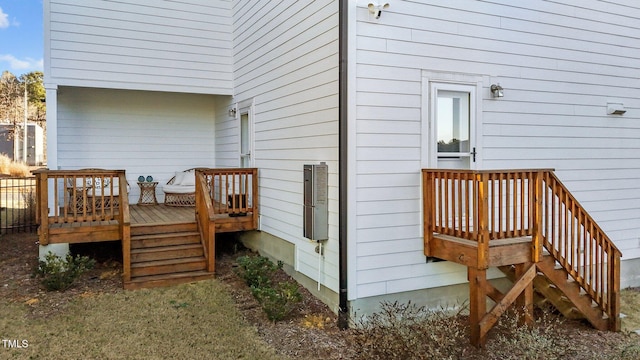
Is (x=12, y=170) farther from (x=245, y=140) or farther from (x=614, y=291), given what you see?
(x=614, y=291)

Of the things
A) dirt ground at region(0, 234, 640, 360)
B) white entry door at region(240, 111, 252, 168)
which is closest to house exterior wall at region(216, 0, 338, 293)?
white entry door at region(240, 111, 252, 168)

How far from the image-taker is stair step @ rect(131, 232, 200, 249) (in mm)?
6238

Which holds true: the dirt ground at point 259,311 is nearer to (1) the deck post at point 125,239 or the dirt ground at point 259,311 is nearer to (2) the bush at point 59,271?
(2) the bush at point 59,271

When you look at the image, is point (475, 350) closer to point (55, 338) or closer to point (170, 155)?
point (55, 338)

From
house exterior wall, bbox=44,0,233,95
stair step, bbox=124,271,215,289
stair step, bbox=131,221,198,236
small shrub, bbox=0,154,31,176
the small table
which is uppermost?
house exterior wall, bbox=44,0,233,95

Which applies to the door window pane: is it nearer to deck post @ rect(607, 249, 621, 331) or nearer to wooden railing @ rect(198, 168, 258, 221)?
deck post @ rect(607, 249, 621, 331)

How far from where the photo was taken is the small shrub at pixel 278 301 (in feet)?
15.7

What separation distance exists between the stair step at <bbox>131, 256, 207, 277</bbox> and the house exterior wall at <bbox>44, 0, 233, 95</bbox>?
11.7 feet

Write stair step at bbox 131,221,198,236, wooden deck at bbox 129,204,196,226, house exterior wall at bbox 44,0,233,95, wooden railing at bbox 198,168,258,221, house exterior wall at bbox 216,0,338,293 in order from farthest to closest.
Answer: house exterior wall at bbox 44,0,233,95 < wooden deck at bbox 129,204,196,226 < wooden railing at bbox 198,168,258,221 < stair step at bbox 131,221,198,236 < house exterior wall at bbox 216,0,338,293

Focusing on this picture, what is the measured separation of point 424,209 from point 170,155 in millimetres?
6356

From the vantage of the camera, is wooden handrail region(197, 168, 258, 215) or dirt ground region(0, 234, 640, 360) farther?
wooden handrail region(197, 168, 258, 215)

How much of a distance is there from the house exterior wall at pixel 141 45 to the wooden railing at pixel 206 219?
2495mm

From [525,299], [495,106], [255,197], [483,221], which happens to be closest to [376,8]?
[495,106]

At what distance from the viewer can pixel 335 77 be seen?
4.77 meters
